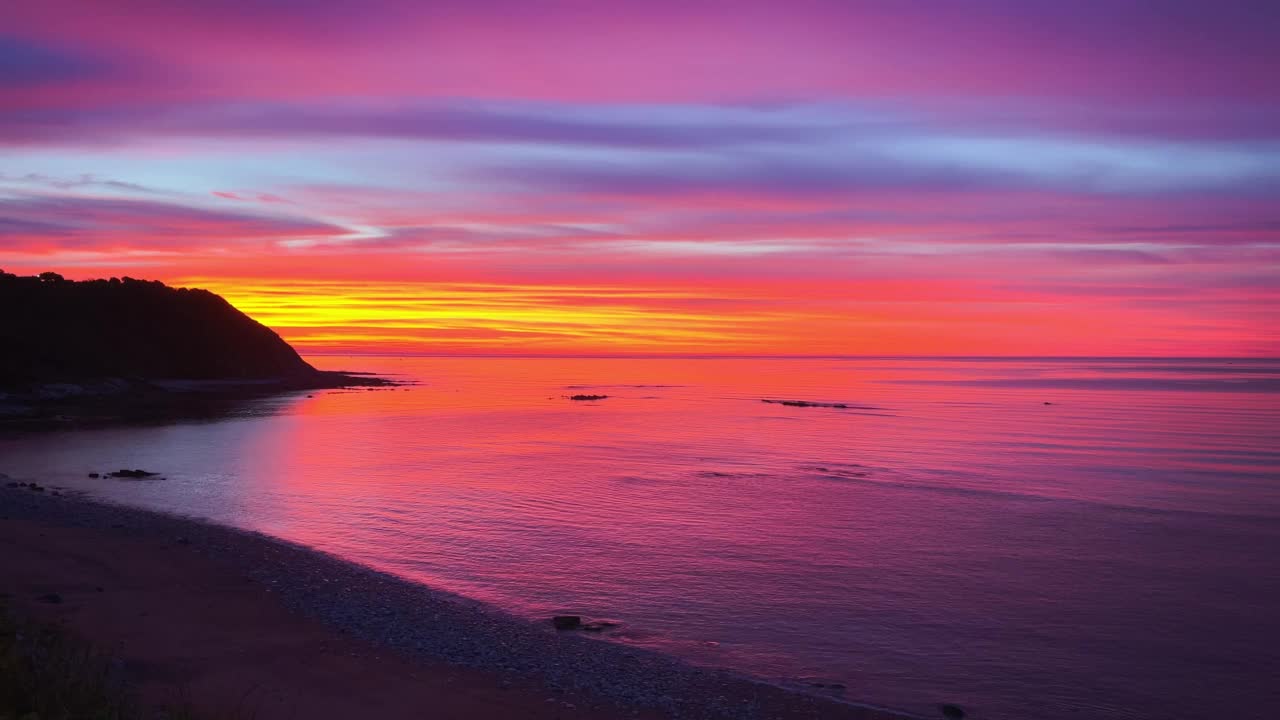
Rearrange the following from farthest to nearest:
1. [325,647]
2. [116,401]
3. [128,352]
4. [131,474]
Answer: [128,352] → [116,401] → [131,474] → [325,647]

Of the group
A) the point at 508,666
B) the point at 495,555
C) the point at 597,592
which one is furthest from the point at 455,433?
the point at 508,666

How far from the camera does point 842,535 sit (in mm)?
23219

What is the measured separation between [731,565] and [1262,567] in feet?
40.8

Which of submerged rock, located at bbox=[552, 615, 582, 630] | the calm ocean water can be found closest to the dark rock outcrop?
the calm ocean water

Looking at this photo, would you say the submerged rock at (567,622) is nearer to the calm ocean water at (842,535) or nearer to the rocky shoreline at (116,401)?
the calm ocean water at (842,535)

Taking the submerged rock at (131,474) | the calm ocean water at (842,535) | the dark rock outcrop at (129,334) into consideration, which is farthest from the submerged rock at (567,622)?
the dark rock outcrop at (129,334)

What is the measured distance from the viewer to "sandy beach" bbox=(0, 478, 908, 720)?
10.8 metres

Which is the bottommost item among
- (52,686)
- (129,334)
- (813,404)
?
(52,686)

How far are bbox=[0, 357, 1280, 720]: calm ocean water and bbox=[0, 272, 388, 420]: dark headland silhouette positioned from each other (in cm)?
2380

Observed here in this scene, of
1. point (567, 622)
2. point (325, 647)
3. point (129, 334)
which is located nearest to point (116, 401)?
point (129, 334)

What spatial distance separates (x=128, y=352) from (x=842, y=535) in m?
95.7

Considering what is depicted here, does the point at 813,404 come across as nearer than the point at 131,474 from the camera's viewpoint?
No

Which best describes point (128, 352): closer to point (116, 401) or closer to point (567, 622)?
point (116, 401)

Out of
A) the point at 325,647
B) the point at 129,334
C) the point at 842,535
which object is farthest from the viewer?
the point at 129,334
